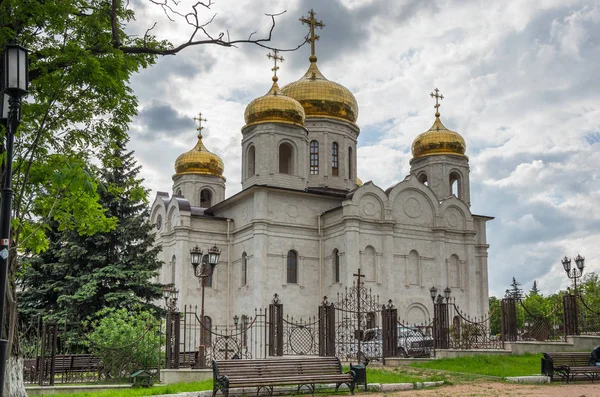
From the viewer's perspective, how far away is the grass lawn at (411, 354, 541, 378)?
16453 millimetres

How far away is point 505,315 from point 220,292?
1557 cm

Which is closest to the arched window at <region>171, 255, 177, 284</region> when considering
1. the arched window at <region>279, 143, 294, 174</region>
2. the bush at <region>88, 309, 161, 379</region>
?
the arched window at <region>279, 143, 294, 174</region>

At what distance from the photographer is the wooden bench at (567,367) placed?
47.7 feet

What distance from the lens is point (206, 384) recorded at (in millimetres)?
13625

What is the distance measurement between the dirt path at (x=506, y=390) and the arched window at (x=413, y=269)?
58.5 ft

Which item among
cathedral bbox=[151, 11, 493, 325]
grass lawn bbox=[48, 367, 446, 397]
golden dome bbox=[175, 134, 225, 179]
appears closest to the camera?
grass lawn bbox=[48, 367, 446, 397]

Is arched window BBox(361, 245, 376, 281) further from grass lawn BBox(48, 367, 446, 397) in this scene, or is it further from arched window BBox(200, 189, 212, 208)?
arched window BBox(200, 189, 212, 208)

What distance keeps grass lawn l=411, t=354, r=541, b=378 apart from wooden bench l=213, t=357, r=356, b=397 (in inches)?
186

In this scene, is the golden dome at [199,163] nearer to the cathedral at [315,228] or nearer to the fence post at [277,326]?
the cathedral at [315,228]

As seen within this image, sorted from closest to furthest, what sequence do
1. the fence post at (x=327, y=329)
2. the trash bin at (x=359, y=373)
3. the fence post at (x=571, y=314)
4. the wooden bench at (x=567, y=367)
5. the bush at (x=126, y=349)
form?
1. the trash bin at (x=359, y=373)
2. the wooden bench at (x=567, y=367)
3. the bush at (x=126, y=349)
4. the fence post at (x=327, y=329)
5. the fence post at (x=571, y=314)

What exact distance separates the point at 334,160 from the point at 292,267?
278 inches

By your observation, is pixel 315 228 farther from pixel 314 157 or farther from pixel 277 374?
pixel 277 374

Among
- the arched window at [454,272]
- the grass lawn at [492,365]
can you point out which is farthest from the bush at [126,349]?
the arched window at [454,272]

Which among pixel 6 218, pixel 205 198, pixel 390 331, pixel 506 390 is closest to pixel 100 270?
pixel 390 331
